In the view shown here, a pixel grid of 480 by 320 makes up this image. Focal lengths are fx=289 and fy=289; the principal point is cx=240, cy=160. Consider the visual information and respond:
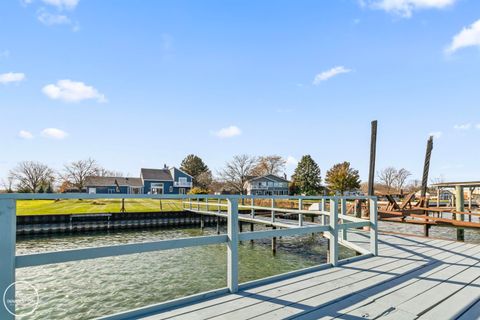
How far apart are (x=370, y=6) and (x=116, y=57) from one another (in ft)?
36.3

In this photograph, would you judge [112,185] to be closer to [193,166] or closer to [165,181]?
[165,181]

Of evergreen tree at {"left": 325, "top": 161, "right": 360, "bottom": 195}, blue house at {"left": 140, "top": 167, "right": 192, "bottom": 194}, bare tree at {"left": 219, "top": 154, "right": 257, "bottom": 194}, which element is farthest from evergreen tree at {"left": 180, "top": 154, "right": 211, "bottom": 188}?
evergreen tree at {"left": 325, "top": 161, "right": 360, "bottom": 195}

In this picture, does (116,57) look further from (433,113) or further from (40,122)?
(433,113)

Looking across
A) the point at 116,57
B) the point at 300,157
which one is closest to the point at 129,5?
the point at 116,57

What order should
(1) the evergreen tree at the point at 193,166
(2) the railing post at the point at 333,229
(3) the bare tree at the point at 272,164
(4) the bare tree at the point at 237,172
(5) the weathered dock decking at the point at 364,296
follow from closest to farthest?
(5) the weathered dock decking at the point at 364,296 → (2) the railing post at the point at 333,229 → (4) the bare tree at the point at 237,172 → (3) the bare tree at the point at 272,164 → (1) the evergreen tree at the point at 193,166

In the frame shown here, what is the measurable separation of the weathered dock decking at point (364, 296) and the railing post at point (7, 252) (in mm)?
1107

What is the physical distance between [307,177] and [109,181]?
34.0 metres

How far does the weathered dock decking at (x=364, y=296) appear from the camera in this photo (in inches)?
113

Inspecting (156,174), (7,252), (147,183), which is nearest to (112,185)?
(147,183)

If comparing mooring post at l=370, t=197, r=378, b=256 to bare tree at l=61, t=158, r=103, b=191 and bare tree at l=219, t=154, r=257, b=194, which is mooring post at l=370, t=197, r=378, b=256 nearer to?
bare tree at l=219, t=154, r=257, b=194

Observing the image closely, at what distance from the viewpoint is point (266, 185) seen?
54188 mm

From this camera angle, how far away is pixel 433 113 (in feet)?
51.3

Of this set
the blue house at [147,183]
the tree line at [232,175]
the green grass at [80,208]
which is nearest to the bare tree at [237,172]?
the tree line at [232,175]

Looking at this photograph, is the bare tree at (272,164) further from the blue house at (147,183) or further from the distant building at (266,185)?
the blue house at (147,183)
